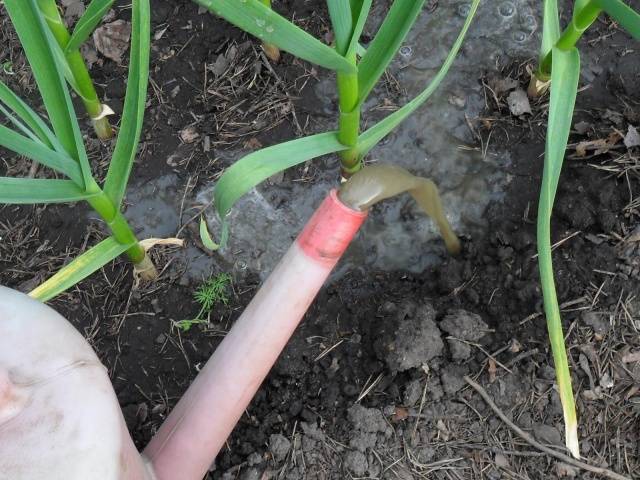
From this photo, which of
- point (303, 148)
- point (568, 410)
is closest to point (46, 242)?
point (303, 148)

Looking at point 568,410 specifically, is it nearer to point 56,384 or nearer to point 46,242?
point 56,384

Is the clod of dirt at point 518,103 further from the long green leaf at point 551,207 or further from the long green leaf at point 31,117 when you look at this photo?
the long green leaf at point 31,117

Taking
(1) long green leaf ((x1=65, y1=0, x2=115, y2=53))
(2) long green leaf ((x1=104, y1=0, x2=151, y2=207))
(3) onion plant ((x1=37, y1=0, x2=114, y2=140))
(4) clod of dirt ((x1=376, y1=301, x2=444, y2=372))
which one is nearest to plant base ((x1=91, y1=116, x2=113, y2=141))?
(3) onion plant ((x1=37, y1=0, x2=114, y2=140))

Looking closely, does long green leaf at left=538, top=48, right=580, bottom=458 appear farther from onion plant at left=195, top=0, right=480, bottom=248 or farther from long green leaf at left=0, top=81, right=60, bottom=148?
long green leaf at left=0, top=81, right=60, bottom=148

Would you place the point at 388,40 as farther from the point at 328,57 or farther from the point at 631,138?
the point at 631,138

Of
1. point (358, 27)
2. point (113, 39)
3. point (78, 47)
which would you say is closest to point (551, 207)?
point (358, 27)

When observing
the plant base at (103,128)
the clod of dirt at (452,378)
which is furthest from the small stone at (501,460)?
the plant base at (103,128)
